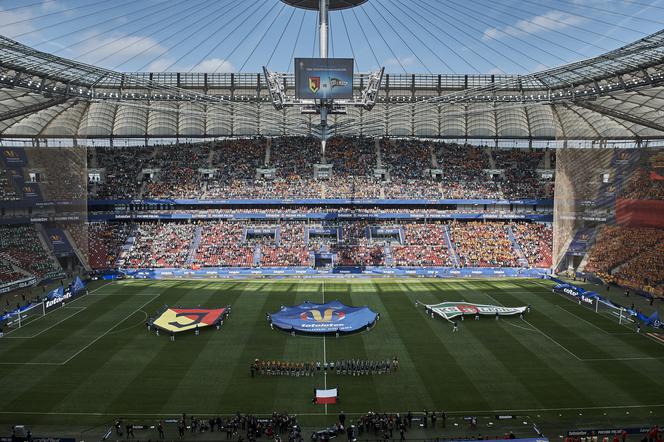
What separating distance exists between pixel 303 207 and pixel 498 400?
46.2 metres

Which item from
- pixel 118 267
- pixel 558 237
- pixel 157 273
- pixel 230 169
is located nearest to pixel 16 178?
pixel 118 267

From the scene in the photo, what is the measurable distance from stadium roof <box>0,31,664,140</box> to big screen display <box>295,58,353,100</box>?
6.53 metres

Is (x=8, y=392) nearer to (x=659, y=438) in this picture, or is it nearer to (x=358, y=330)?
(x=358, y=330)

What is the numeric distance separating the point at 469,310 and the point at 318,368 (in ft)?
50.5

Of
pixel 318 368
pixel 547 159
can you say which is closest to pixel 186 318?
pixel 318 368

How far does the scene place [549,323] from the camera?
3753 cm

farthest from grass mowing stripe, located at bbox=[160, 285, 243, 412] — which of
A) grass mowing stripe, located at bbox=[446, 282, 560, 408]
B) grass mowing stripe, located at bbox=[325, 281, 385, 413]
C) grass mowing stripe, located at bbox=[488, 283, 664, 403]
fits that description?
grass mowing stripe, located at bbox=[488, 283, 664, 403]

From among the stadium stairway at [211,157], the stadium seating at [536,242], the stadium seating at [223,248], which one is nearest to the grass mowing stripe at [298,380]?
the stadium seating at [223,248]

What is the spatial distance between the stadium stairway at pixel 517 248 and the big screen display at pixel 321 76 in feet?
100.0

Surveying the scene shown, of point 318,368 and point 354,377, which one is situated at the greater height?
point 318,368

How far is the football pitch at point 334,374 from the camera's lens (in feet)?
79.3

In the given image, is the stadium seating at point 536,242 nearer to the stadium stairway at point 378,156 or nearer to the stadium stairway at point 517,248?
the stadium stairway at point 517,248

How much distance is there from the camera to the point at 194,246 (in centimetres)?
6250

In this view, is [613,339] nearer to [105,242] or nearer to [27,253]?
[105,242]
